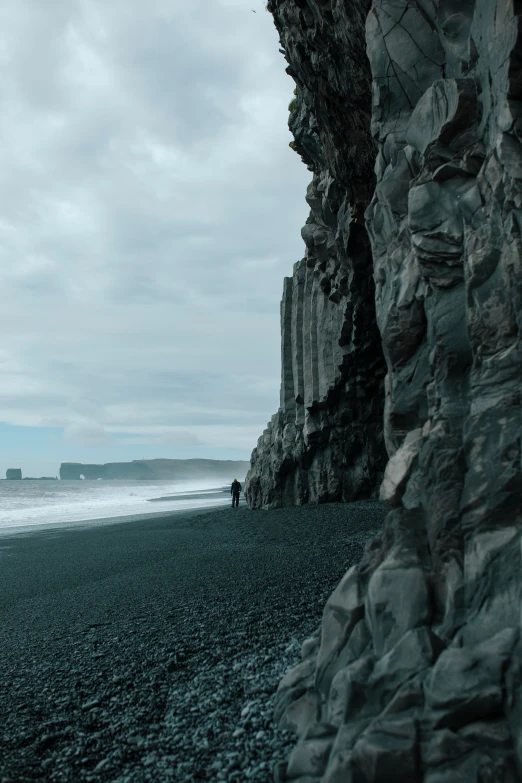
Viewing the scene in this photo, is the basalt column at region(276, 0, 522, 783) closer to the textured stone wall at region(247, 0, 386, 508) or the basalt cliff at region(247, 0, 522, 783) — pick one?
the basalt cliff at region(247, 0, 522, 783)

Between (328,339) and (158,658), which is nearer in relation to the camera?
(158,658)

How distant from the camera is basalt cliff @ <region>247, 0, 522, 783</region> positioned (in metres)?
4.07

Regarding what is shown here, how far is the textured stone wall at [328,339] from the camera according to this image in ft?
58.9

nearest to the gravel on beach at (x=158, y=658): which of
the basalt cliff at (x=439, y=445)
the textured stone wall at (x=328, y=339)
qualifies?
the basalt cliff at (x=439, y=445)

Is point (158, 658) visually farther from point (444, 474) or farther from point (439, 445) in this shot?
point (439, 445)

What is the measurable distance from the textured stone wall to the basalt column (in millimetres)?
10326

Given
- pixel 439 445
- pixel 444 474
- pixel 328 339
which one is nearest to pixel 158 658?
pixel 444 474

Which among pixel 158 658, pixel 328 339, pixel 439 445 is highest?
pixel 328 339

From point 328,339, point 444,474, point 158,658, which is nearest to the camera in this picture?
point 444,474

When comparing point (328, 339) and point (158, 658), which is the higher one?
point (328, 339)

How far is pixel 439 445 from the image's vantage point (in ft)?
18.2

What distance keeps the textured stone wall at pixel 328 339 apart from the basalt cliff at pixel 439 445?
953 cm

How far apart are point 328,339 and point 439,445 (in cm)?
2087

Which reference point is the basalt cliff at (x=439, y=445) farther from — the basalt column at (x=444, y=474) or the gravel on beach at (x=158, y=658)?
the gravel on beach at (x=158, y=658)
